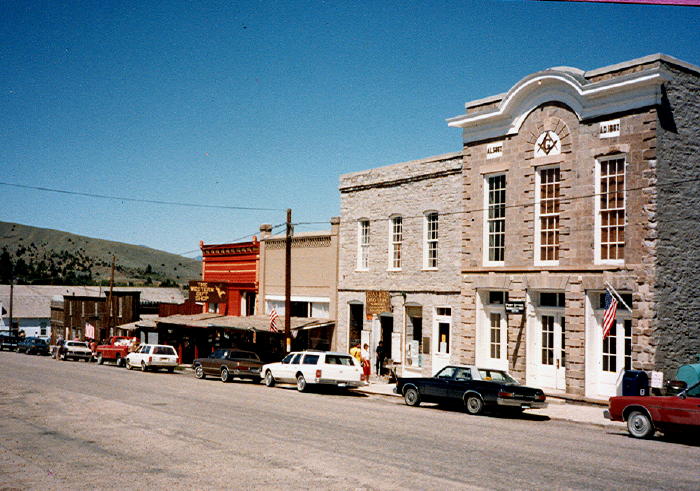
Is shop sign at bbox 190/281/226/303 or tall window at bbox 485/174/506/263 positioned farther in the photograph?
shop sign at bbox 190/281/226/303

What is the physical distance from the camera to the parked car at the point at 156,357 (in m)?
36.9

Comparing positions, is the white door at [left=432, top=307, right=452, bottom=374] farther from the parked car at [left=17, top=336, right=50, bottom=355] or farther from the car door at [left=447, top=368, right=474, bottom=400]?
the parked car at [left=17, top=336, right=50, bottom=355]

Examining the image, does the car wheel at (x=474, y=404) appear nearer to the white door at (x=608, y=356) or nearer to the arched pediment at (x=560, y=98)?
the white door at (x=608, y=356)

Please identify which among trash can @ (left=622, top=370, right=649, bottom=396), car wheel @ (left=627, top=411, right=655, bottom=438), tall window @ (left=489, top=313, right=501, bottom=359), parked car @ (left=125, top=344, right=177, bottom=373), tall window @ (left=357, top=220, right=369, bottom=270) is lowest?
parked car @ (left=125, top=344, right=177, bottom=373)

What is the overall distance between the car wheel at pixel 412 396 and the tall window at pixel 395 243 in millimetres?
9618

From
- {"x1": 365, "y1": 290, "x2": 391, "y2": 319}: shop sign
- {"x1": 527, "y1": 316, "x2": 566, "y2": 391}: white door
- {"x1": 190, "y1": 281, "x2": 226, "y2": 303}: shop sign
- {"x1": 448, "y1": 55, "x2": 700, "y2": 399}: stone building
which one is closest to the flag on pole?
{"x1": 190, "y1": 281, "x2": 226, "y2": 303}: shop sign

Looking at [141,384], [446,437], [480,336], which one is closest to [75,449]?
[446,437]

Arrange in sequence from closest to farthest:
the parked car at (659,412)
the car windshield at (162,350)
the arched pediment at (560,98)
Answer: the parked car at (659,412)
the arched pediment at (560,98)
the car windshield at (162,350)

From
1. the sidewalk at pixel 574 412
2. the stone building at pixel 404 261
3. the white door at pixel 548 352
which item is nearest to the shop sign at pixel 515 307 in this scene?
the white door at pixel 548 352

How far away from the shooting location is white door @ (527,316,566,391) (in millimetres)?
24297

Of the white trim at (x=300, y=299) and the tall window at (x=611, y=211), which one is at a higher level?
the tall window at (x=611, y=211)

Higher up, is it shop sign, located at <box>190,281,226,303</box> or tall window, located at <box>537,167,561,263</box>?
tall window, located at <box>537,167,561,263</box>

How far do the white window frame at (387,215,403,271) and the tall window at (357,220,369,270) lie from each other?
68.5 inches

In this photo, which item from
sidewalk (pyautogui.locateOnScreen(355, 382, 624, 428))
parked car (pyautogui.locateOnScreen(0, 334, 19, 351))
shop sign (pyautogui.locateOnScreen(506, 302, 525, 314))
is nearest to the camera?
sidewalk (pyautogui.locateOnScreen(355, 382, 624, 428))
